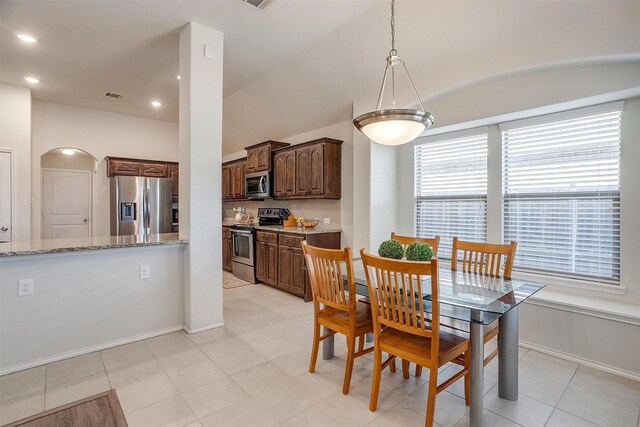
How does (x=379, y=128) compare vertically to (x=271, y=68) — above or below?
below

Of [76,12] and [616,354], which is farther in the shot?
[76,12]

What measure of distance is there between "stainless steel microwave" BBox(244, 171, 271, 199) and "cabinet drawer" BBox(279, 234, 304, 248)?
128 cm

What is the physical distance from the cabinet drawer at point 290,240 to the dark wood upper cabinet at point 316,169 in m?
0.76

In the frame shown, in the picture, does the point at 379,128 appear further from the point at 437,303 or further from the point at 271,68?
the point at 271,68

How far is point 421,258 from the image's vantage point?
2.32 metres

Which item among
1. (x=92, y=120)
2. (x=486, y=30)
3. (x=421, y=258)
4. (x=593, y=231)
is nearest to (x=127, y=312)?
(x=421, y=258)

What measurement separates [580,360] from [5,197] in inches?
292

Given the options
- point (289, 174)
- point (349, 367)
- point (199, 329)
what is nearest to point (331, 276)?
point (349, 367)

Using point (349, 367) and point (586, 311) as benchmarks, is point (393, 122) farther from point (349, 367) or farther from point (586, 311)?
point (586, 311)

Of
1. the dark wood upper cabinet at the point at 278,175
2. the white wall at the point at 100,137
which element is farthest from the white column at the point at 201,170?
the white wall at the point at 100,137

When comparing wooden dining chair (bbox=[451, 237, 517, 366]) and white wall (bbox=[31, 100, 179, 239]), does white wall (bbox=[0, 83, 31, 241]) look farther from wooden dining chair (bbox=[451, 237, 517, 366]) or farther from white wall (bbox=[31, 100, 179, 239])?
wooden dining chair (bbox=[451, 237, 517, 366])

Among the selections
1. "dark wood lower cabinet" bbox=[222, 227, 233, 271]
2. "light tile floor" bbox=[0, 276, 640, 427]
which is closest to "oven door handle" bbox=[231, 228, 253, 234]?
"dark wood lower cabinet" bbox=[222, 227, 233, 271]

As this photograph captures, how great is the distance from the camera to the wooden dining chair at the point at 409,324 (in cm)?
179

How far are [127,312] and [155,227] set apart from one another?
3.30 m
